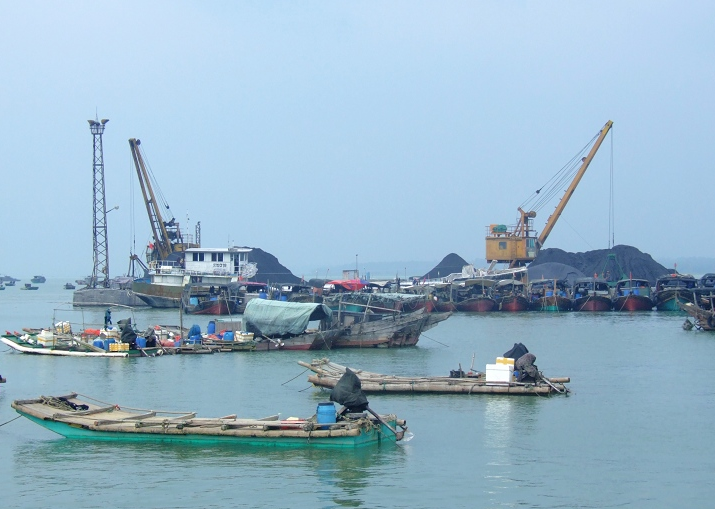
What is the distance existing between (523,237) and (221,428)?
2337 inches

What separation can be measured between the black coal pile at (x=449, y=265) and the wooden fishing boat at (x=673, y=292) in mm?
40192

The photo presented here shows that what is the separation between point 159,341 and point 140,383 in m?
6.56

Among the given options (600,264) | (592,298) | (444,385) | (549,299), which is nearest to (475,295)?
(549,299)

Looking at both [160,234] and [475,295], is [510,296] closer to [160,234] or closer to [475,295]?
[475,295]

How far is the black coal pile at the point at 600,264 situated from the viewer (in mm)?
73375

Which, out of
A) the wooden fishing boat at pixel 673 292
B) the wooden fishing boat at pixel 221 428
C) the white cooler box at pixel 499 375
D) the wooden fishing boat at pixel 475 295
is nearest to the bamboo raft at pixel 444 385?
the white cooler box at pixel 499 375

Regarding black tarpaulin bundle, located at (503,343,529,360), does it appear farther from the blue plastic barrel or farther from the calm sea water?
the blue plastic barrel

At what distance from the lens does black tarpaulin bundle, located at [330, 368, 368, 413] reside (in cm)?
1573

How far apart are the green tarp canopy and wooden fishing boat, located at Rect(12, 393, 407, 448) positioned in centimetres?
1585

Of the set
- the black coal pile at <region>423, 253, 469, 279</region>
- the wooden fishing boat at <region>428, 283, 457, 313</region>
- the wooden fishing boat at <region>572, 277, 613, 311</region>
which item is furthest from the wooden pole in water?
the black coal pile at <region>423, 253, 469, 279</region>

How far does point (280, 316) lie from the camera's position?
108ft

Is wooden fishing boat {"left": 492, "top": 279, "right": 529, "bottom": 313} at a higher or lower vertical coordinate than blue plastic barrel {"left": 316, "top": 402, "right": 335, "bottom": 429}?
higher

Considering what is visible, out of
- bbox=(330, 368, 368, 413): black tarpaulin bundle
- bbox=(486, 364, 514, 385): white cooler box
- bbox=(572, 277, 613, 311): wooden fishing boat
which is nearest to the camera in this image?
bbox=(330, 368, 368, 413): black tarpaulin bundle

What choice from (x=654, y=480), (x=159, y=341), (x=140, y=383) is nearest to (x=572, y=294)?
(x=159, y=341)
